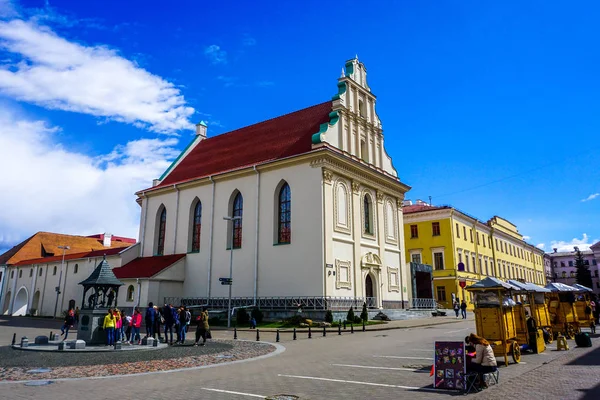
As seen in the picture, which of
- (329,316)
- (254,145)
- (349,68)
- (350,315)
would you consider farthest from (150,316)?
(349,68)

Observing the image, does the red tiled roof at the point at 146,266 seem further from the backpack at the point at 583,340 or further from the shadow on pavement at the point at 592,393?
the shadow on pavement at the point at 592,393

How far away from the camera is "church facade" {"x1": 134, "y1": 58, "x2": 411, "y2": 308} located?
34031mm

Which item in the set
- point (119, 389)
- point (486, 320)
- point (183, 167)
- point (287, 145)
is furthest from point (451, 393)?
point (183, 167)

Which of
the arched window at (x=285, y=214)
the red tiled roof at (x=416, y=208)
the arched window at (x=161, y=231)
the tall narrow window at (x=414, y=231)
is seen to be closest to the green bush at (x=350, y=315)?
the arched window at (x=285, y=214)

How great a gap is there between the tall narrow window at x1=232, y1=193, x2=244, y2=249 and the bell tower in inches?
370

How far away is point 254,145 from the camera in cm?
4222

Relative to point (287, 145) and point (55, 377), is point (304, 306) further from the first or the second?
point (55, 377)

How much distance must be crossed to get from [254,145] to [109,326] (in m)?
26.0

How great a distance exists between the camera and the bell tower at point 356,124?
36938mm

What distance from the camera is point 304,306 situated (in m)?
32.5

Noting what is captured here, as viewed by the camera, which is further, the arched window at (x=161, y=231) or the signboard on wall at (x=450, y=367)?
the arched window at (x=161, y=231)

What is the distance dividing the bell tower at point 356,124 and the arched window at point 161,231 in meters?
20.3

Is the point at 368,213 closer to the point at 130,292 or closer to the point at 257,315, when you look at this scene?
the point at 257,315

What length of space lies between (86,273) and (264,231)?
76.6ft
